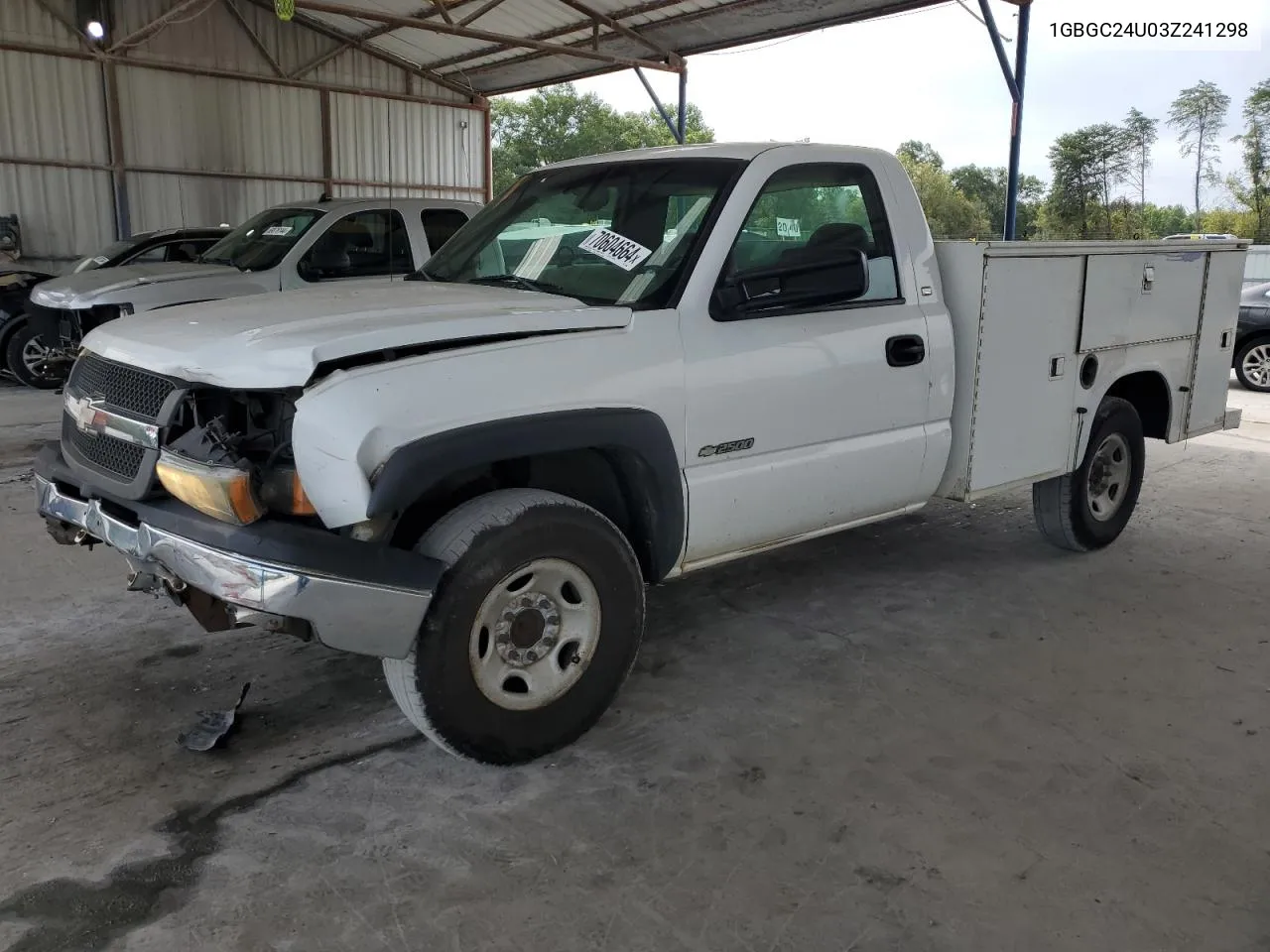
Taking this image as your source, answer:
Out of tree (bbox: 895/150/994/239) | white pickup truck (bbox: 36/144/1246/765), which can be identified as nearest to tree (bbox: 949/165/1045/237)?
tree (bbox: 895/150/994/239)

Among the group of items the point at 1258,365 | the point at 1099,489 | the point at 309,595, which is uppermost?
the point at 309,595

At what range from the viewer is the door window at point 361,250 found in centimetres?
904

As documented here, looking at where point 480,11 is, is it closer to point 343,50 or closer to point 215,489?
point 343,50

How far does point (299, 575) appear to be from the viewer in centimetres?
273

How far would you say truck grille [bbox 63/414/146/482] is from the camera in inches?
124

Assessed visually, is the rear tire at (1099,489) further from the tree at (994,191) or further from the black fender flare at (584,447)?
the tree at (994,191)

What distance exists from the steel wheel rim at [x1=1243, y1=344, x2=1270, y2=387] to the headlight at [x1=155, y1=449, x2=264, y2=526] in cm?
1240

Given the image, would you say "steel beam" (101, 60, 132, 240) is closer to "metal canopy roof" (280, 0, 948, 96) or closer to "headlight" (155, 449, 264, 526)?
"metal canopy roof" (280, 0, 948, 96)

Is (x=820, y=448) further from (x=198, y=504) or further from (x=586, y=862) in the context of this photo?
(x=198, y=504)

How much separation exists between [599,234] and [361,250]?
5818mm

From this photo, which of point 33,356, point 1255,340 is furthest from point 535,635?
point 1255,340

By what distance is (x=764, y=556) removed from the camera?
550 centimetres

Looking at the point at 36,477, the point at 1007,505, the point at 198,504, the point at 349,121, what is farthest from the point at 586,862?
the point at 349,121

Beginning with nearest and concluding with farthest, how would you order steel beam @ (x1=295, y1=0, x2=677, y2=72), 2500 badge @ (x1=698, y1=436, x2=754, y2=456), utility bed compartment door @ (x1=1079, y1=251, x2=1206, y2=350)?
2500 badge @ (x1=698, y1=436, x2=754, y2=456)
utility bed compartment door @ (x1=1079, y1=251, x2=1206, y2=350)
steel beam @ (x1=295, y1=0, x2=677, y2=72)
